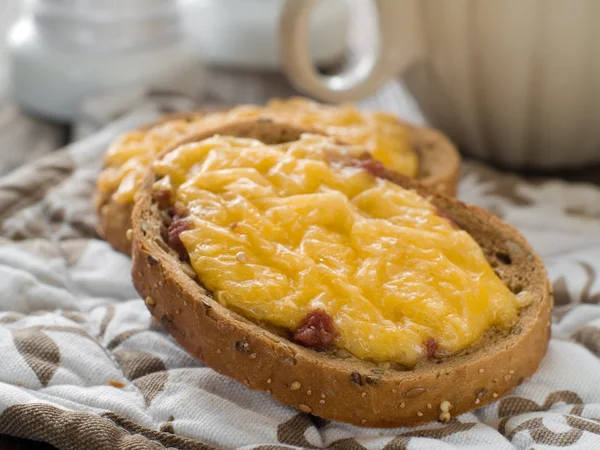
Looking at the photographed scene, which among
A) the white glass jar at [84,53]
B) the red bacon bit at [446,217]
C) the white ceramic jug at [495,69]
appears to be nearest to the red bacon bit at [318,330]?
the red bacon bit at [446,217]

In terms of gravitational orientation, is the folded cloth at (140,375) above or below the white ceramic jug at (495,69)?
below

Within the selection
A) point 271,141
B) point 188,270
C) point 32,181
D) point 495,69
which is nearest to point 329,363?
point 188,270

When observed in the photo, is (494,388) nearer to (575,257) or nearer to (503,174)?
(575,257)

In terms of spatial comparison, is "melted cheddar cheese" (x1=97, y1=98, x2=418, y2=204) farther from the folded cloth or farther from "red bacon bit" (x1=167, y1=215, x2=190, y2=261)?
"red bacon bit" (x1=167, y1=215, x2=190, y2=261)

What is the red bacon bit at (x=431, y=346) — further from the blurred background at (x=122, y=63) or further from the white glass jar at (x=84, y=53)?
the white glass jar at (x=84, y=53)

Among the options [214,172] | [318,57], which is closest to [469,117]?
[318,57]

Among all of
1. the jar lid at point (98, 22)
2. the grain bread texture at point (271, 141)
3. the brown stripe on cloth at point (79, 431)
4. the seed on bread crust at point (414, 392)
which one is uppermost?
the jar lid at point (98, 22)

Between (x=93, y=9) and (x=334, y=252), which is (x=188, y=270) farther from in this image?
(x=93, y=9)
